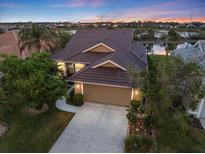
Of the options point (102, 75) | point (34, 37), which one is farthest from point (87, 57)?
point (34, 37)

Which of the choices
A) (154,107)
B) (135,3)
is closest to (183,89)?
(154,107)

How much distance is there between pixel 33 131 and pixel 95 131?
4.23 meters

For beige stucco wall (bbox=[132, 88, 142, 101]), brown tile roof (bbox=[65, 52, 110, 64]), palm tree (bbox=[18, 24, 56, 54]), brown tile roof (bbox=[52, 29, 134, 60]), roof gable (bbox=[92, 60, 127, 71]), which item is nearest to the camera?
beige stucco wall (bbox=[132, 88, 142, 101])

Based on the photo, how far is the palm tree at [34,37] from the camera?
20266 mm

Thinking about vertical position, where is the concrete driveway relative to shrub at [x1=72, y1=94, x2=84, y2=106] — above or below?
below

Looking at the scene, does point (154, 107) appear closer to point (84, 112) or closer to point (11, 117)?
point (84, 112)

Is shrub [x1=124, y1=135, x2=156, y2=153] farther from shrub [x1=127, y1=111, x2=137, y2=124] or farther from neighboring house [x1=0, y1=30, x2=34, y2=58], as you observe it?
neighboring house [x1=0, y1=30, x2=34, y2=58]

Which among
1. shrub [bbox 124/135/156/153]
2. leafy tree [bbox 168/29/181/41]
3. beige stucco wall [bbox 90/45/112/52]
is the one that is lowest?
shrub [bbox 124/135/156/153]

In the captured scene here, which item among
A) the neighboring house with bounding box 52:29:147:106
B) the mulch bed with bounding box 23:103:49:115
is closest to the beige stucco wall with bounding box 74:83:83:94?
the neighboring house with bounding box 52:29:147:106

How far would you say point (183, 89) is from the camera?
831cm

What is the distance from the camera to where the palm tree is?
20266 millimetres

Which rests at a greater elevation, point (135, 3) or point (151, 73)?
point (135, 3)

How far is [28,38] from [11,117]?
1158cm

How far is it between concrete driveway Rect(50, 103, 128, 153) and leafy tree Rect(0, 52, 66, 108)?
102 inches
